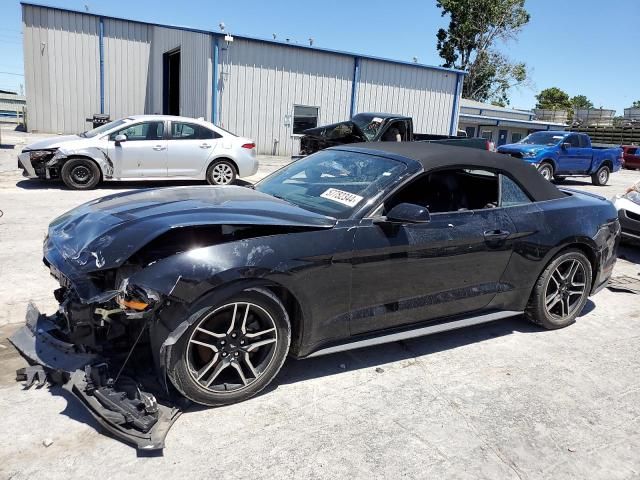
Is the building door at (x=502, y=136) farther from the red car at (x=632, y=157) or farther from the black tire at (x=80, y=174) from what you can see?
the black tire at (x=80, y=174)

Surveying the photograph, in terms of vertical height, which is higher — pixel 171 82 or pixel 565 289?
pixel 171 82

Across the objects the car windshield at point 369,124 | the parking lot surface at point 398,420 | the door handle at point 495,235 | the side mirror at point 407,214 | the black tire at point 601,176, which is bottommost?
the parking lot surface at point 398,420

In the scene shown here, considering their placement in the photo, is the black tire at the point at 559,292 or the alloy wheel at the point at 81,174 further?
the alloy wheel at the point at 81,174

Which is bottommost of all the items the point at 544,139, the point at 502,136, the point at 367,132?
the point at 367,132

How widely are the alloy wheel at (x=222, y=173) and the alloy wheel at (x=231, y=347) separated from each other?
8713mm

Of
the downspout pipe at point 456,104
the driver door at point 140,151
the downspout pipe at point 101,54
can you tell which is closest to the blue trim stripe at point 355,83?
the downspout pipe at point 456,104

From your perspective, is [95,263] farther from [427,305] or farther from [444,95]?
[444,95]

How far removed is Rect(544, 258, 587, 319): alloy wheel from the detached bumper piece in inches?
129

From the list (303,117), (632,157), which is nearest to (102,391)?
(303,117)

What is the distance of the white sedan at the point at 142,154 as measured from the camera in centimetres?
997

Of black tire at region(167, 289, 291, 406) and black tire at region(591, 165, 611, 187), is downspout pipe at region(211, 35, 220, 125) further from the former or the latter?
black tire at region(167, 289, 291, 406)

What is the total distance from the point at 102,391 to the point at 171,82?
23.2m

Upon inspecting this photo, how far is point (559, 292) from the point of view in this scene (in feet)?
15.2

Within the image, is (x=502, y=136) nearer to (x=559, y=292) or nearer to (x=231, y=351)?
(x=559, y=292)
